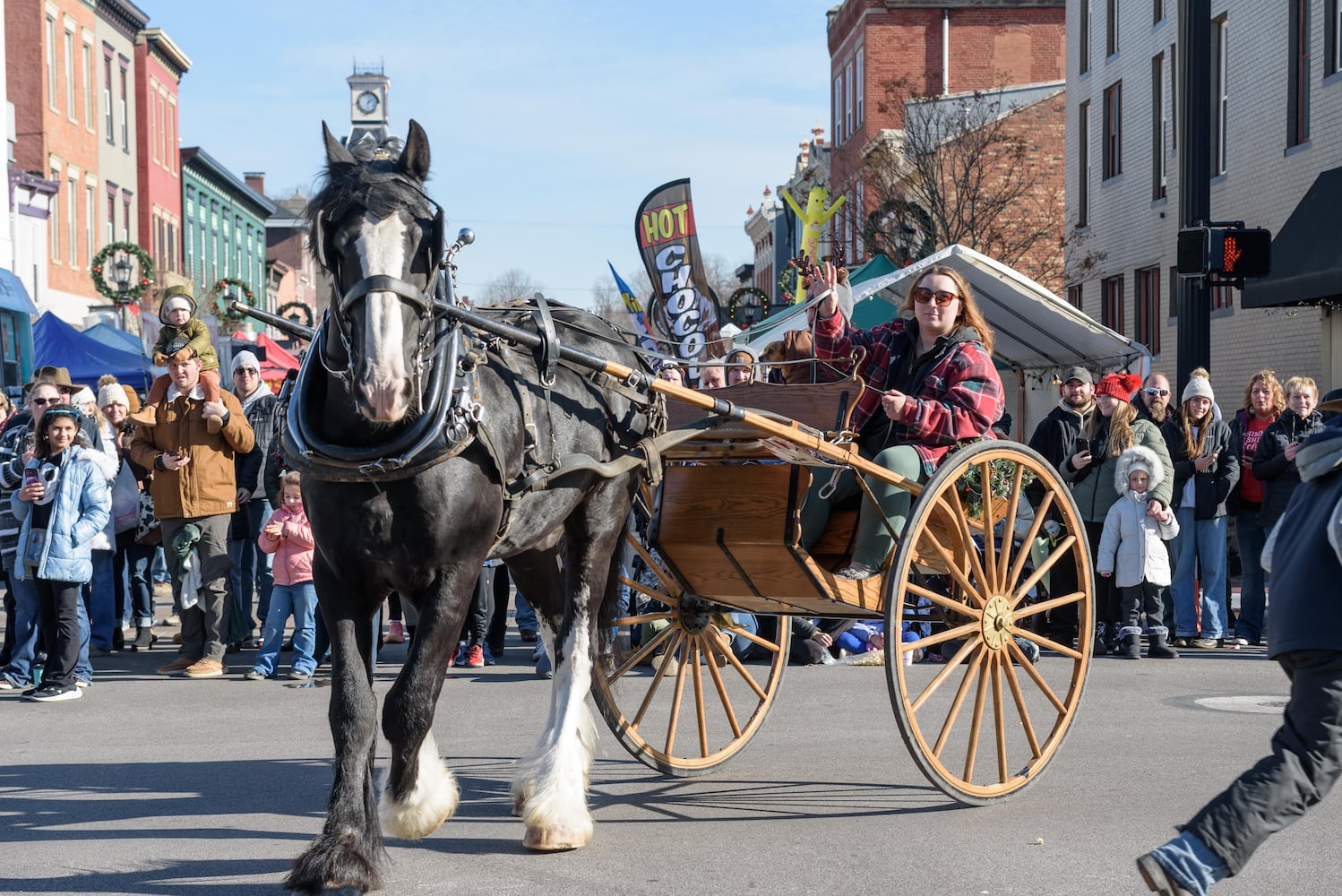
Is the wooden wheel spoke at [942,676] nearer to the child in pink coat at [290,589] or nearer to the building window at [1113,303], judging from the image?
the child in pink coat at [290,589]

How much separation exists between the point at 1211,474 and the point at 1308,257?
21.1 feet

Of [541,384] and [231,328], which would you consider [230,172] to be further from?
[541,384]

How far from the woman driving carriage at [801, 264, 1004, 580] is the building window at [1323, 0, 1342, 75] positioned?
14922 millimetres

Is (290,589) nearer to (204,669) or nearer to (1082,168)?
(204,669)

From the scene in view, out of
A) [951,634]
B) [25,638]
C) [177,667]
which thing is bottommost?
[177,667]

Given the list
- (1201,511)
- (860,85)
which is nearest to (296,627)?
(1201,511)

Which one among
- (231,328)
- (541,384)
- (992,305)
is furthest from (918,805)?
(231,328)

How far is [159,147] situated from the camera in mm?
50344

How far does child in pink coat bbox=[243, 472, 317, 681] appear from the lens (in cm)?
1052

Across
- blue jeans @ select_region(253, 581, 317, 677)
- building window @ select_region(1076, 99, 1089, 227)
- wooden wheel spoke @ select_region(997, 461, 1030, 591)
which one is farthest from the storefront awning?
building window @ select_region(1076, 99, 1089, 227)

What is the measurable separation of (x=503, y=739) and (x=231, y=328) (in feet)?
102

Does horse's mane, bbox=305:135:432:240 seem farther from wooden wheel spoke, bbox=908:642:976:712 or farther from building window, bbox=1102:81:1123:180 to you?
building window, bbox=1102:81:1123:180

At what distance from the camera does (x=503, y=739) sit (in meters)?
8.15

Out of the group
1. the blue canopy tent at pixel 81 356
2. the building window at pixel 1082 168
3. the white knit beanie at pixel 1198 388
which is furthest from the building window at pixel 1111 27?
the white knit beanie at pixel 1198 388
